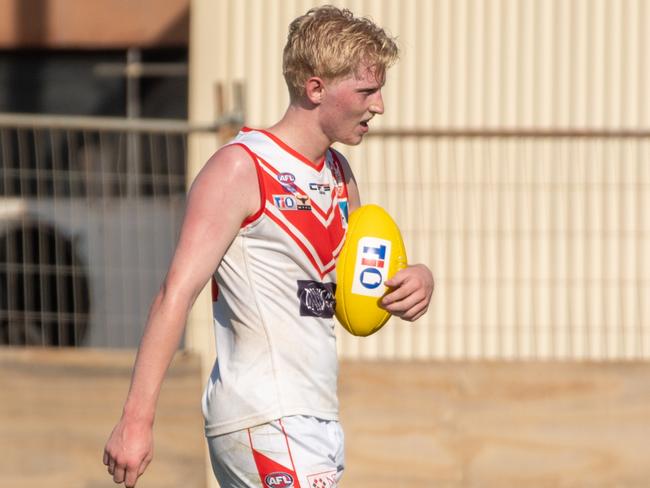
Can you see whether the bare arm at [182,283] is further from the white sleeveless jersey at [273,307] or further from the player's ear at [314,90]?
the player's ear at [314,90]

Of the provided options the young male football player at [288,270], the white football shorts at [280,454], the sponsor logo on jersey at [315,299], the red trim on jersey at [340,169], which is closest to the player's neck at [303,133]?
the young male football player at [288,270]

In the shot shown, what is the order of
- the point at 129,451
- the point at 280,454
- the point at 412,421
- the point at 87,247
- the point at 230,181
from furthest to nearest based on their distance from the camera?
the point at 87,247, the point at 412,421, the point at 280,454, the point at 230,181, the point at 129,451

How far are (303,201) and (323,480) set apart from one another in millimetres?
777

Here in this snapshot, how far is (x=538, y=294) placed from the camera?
791cm

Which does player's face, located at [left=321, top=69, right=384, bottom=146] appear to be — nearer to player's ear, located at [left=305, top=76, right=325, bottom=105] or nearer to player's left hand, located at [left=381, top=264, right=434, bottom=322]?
player's ear, located at [left=305, top=76, right=325, bottom=105]

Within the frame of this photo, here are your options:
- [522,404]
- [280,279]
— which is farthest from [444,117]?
[280,279]

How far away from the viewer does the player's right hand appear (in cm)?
321

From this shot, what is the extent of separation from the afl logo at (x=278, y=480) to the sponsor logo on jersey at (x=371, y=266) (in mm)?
626

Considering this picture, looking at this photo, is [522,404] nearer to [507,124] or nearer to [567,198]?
[567,198]

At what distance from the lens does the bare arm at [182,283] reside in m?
3.24

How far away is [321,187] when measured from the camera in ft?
12.5

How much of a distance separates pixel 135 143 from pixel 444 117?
2.25 meters

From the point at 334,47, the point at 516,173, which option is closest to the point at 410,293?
the point at 334,47

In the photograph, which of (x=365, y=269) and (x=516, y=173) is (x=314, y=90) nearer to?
(x=365, y=269)
